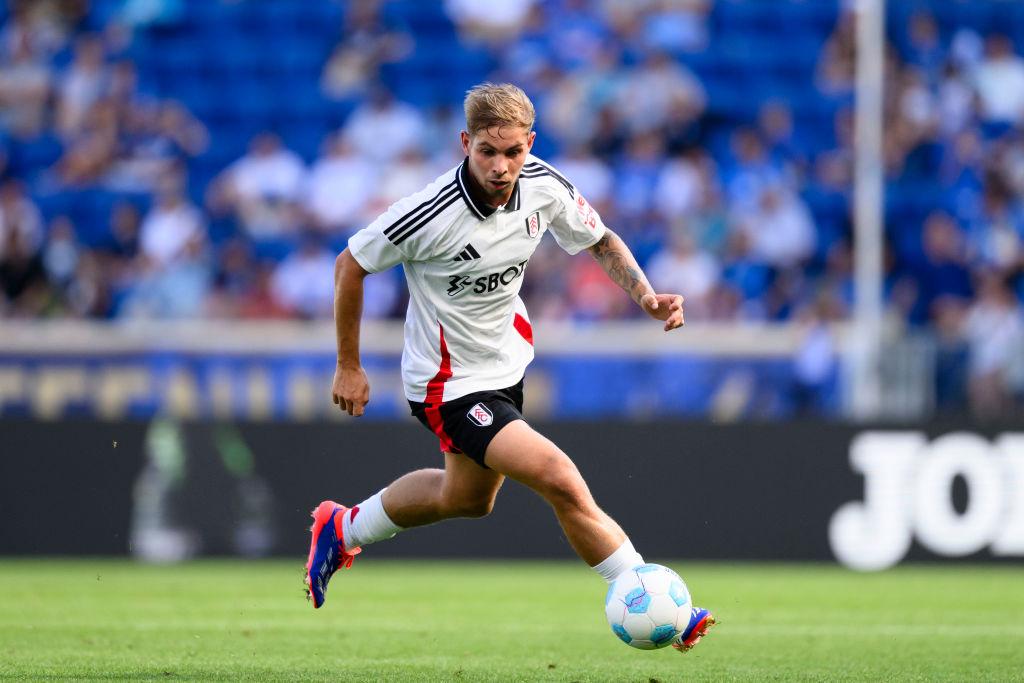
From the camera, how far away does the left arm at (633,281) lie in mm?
5844

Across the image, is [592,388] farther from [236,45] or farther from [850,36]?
[236,45]

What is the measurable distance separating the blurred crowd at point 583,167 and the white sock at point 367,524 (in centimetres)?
565

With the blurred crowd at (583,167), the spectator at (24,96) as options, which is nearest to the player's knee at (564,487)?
the blurred crowd at (583,167)

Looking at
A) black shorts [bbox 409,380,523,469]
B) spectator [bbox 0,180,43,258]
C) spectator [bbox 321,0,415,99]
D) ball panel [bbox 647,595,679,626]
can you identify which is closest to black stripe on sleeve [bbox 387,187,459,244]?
black shorts [bbox 409,380,523,469]

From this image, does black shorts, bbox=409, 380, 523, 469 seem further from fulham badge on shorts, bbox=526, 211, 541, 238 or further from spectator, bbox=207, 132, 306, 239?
spectator, bbox=207, 132, 306, 239

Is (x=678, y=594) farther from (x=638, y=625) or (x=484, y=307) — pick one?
(x=484, y=307)

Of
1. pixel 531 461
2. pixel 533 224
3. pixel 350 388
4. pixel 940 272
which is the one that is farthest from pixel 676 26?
pixel 531 461

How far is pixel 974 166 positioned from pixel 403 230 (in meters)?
9.72

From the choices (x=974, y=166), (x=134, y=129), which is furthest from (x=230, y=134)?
(x=974, y=166)

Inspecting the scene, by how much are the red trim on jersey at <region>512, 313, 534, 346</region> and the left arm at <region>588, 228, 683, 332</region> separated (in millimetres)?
374

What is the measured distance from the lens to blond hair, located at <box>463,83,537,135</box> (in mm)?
5520

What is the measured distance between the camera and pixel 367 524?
6.62 meters

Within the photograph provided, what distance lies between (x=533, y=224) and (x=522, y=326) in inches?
19.2

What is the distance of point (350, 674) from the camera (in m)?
5.75
